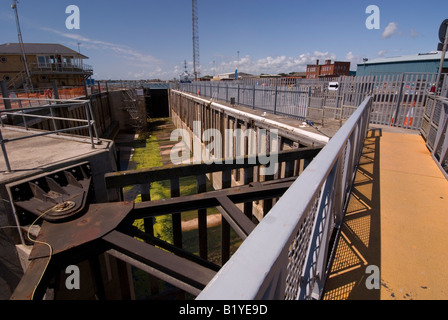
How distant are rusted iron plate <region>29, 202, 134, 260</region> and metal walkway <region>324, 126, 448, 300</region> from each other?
258 centimetres

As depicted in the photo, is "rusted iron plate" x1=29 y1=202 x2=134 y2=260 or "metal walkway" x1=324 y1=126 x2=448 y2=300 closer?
"metal walkway" x1=324 y1=126 x2=448 y2=300

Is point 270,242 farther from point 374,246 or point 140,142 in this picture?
point 140,142

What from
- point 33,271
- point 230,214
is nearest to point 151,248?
point 230,214

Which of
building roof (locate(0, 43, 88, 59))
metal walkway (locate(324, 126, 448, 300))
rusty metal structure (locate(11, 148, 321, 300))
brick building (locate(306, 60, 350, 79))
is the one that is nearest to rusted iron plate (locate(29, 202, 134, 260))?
rusty metal structure (locate(11, 148, 321, 300))

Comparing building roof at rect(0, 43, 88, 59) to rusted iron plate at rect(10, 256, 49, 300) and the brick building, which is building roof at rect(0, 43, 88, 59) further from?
the brick building

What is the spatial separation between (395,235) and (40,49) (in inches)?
2467

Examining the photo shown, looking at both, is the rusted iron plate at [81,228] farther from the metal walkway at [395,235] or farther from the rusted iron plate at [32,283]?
the metal walkway at [395,235]

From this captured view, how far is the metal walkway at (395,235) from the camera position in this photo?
2496 millimetres

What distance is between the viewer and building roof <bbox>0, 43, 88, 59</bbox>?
148 ft

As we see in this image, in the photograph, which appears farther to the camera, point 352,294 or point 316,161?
point 352,294

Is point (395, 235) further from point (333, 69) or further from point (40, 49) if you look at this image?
point (333, 69)

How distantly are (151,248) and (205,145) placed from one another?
17.1 meters

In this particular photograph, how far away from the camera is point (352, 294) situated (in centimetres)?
240

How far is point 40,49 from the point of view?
4788 cm
